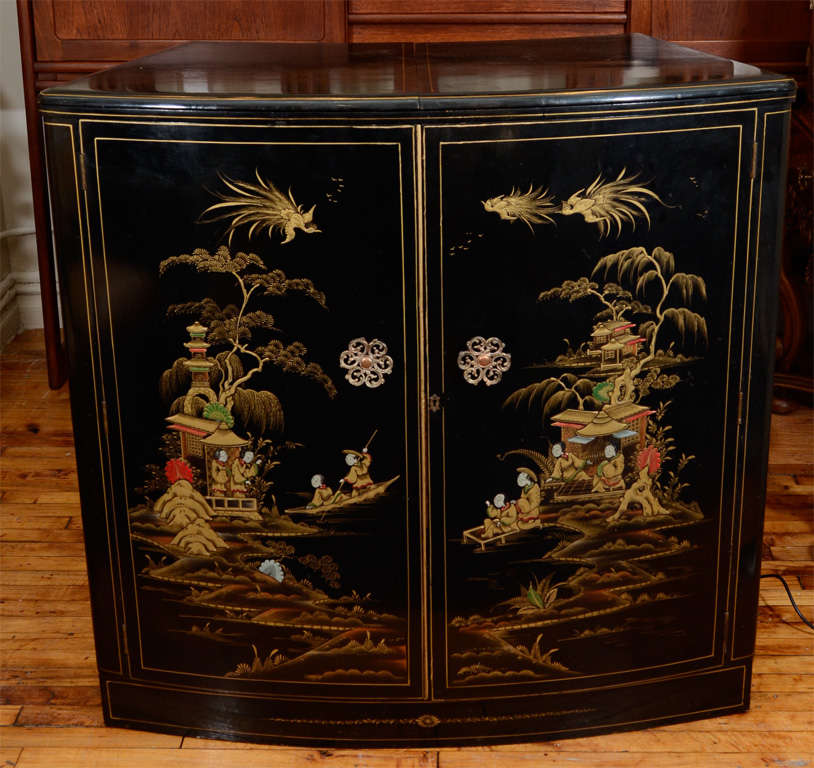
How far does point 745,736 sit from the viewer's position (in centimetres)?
190

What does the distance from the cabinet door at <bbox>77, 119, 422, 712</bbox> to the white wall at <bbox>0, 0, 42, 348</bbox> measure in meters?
2.06

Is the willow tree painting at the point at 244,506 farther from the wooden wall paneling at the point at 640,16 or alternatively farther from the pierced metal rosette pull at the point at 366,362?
the wooden wall paneling at the point at 640,16

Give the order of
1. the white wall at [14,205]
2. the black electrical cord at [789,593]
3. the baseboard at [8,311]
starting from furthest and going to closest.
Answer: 1. the baseboard at [8,311]
2. the white wall at [14,205]
3. the black electrical cord at [789,593]

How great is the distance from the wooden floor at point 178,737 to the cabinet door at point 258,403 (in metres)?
0.10

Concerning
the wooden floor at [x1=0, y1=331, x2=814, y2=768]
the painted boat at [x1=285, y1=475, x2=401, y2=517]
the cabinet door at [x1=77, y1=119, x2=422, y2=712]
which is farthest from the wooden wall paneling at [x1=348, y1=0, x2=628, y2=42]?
the painted boat at [x1=285, y1=475, x2=401, y2=517]

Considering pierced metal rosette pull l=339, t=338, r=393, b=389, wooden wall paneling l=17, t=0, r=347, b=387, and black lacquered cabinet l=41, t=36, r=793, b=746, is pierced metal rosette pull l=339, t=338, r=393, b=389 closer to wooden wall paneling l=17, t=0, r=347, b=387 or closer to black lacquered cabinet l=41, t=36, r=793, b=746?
black lacquered cabinet l=41, t=36, r=793, b=746

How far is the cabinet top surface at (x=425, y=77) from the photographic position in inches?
60.7

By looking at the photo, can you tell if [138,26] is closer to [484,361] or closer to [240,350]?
[240,350]

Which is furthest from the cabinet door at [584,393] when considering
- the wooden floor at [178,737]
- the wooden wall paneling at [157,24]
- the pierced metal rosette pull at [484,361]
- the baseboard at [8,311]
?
the baseboard at [8,311]

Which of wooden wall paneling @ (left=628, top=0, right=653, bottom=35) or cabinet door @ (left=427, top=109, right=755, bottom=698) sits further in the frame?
wooden wall paneling @ (left=628, top=0, right=653, bottom=35)

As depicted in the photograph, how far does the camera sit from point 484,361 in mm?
1679

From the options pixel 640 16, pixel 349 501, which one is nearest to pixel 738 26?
pixel 640 16

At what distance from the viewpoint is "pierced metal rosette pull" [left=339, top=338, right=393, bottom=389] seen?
1.67 meters

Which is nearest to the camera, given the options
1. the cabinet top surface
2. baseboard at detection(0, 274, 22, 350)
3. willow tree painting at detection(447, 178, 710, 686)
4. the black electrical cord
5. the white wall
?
the cabinet top surface
